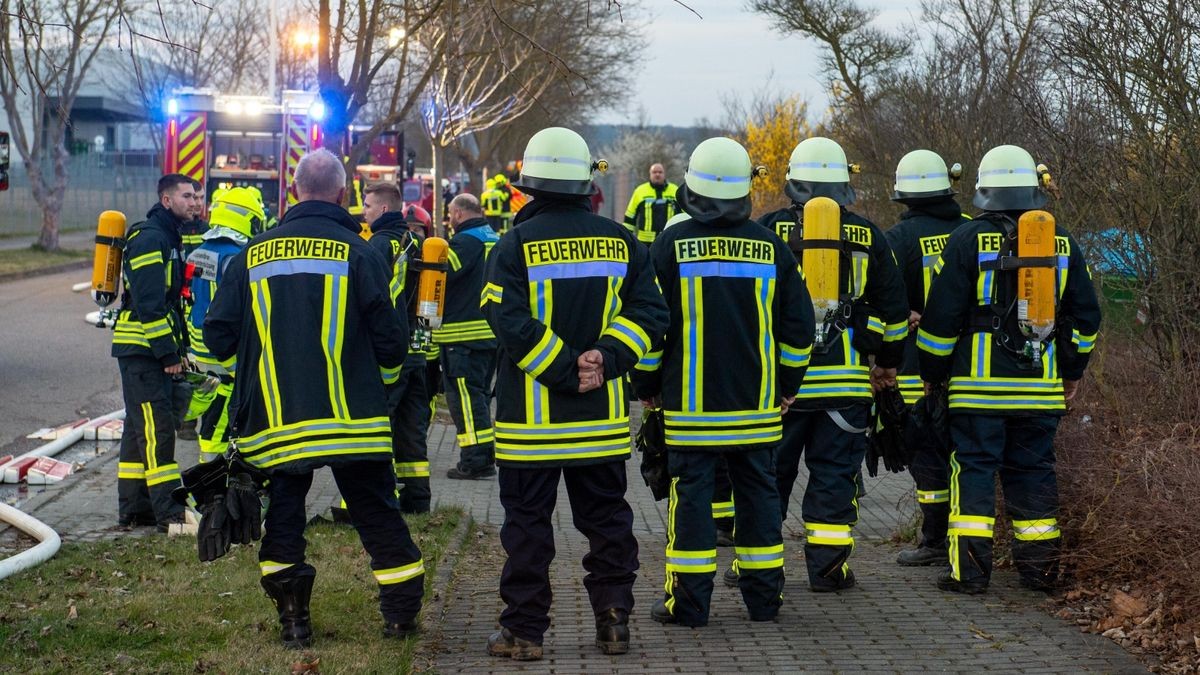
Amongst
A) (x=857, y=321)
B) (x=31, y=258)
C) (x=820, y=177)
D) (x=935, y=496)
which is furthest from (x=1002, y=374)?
(x=31, y=258)

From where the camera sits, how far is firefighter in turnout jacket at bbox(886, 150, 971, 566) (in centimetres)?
717

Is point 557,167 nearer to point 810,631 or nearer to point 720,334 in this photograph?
point 720,334

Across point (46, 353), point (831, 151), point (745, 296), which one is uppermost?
point (831, 151)

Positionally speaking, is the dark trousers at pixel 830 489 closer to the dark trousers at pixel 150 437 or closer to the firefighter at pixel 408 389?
the firefighter at pixel 408 389

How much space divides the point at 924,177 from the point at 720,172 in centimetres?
196

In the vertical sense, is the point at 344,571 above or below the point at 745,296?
below

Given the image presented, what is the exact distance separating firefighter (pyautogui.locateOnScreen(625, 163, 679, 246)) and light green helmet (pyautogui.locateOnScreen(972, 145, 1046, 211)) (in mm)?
11063

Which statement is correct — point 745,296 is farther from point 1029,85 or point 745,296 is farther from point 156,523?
point 1029,85

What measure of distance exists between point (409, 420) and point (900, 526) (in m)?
2.83

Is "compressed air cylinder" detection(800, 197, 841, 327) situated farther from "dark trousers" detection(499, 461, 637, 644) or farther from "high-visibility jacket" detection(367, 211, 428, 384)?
"high-visibility jacket" detection(367, 211, 428, 384)

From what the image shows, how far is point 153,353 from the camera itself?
25.7 ft

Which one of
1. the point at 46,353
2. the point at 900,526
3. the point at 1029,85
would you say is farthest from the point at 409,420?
the point at 46,353

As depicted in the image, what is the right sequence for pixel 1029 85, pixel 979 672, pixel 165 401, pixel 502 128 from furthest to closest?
pixel 502 128, pixel 1029 85, pixel 165 401, pixel 979 672

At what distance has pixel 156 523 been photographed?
8.10 metres
